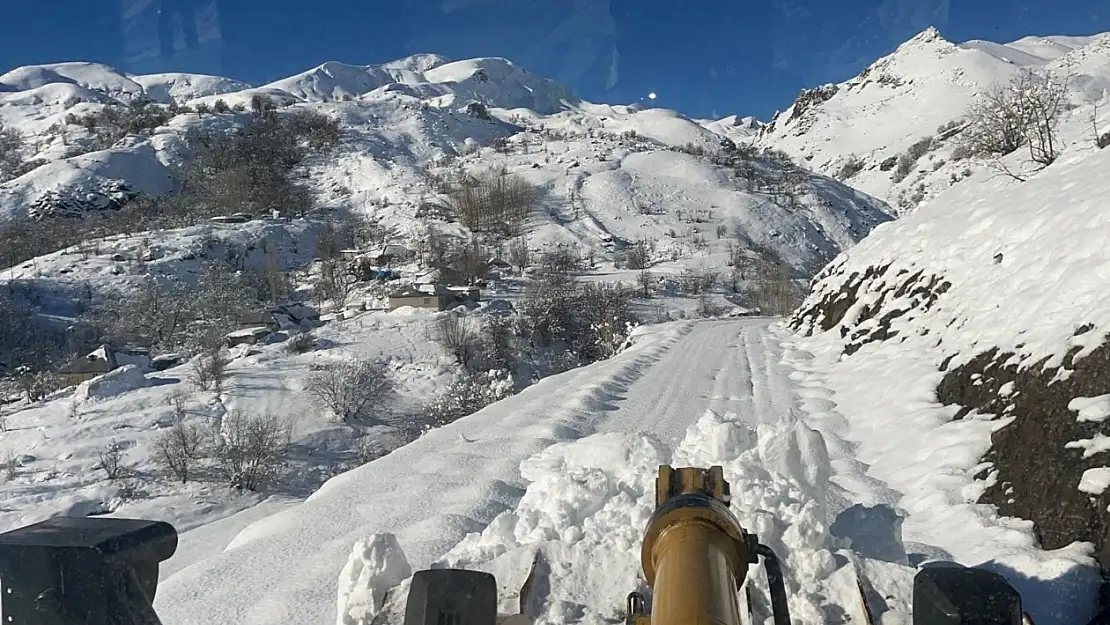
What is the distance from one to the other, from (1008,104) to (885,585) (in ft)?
57.7

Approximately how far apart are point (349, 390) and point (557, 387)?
9298 mm

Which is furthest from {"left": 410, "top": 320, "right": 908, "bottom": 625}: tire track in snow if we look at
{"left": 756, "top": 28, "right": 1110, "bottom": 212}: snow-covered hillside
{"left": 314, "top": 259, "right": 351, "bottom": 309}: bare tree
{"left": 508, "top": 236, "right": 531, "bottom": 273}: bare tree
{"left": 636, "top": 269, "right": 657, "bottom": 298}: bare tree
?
{"left": 756, "top": 28, "right": 1110, "bottom": 212}: snow-covered hillside

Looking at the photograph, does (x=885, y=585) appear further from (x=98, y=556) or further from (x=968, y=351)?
(x=968, y=351)

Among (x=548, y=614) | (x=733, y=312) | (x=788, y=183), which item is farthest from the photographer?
(x=788, y=183)

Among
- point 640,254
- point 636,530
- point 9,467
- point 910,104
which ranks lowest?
point 9,467

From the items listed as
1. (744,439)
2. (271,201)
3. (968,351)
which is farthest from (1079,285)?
(271,201)

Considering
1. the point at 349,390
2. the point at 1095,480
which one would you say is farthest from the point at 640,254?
the point at 1095,480

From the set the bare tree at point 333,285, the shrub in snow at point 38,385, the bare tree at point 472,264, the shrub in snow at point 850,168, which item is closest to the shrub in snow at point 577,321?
the bare tree at point 472,264

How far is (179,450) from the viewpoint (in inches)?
500

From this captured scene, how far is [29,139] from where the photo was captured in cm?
7681

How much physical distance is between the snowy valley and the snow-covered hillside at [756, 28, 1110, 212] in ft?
135

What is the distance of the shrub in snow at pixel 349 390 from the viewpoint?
16125mm

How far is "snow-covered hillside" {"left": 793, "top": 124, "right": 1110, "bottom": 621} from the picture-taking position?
303 centimetres

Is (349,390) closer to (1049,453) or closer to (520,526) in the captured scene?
(520,526)
